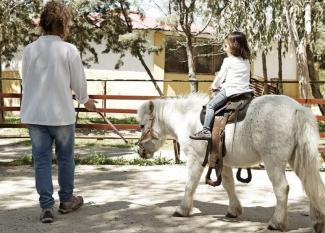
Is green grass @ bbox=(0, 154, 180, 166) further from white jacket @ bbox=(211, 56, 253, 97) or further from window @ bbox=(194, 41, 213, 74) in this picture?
window @ bbox=(194, 41, 213, 74)

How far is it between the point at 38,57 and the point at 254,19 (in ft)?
42.0

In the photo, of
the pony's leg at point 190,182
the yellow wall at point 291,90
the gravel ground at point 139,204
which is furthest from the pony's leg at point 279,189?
the yellow wall at point 291,90

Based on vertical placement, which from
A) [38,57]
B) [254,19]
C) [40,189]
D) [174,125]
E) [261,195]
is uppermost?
[254,19]

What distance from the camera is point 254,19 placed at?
653 inches

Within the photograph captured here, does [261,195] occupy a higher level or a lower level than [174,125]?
lower

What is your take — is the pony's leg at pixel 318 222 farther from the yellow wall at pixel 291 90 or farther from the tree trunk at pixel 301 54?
the yellow wall at pixel 291 90

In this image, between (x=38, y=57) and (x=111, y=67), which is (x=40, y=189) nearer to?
(x=38, y=57)

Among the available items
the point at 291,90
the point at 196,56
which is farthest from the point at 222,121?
the point at 291,90

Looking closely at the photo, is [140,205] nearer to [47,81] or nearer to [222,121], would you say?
[222,121]

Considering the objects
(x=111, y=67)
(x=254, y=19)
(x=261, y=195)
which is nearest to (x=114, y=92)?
(x=111, y=67)

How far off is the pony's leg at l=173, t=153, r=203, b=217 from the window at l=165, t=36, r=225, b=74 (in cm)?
1989

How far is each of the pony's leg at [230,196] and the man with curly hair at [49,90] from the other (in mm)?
1643

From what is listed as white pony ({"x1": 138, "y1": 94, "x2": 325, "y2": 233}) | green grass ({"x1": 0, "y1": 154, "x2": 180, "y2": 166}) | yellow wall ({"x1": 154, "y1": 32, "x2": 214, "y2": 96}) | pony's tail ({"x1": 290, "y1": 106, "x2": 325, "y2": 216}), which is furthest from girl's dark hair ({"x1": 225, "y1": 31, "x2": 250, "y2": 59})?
yellow wall ({"x1": 154, "y1": 32, "x2": 214, "y2": 96})

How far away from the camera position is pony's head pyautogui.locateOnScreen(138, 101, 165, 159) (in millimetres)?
5520
